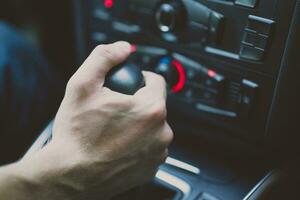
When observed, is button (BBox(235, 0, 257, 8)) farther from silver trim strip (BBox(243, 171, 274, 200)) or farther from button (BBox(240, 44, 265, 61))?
silver trim strip (BBox(243, 171, 274, 200))

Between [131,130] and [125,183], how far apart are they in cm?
7

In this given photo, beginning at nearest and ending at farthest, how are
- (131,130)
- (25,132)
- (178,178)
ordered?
(131,130)
(178,178)
(25,132)

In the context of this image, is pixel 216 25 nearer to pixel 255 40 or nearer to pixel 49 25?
pixel 255 40

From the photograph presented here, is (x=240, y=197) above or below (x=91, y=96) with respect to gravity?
below

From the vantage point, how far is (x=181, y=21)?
538 millimetres

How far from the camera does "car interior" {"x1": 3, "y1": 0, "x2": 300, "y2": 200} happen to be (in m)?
0.48

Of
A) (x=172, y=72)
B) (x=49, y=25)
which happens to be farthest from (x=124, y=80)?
(x=49, y=25)

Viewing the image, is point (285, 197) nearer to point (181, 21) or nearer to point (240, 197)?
point (240, 197)

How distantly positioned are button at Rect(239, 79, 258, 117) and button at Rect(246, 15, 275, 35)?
0.21 ft

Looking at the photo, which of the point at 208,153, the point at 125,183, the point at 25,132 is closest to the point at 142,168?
the point at 125,183

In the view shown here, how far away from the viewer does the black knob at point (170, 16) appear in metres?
0.53

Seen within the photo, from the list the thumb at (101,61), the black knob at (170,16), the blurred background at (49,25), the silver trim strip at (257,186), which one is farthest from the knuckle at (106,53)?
the blurred background at (49,25)

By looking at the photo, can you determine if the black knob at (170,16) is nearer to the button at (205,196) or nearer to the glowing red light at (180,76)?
the glowing red light at (180,76)

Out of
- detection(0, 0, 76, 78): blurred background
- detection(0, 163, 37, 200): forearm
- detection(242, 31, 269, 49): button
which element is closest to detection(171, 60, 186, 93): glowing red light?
detection(242, 31, 269, 49): button
